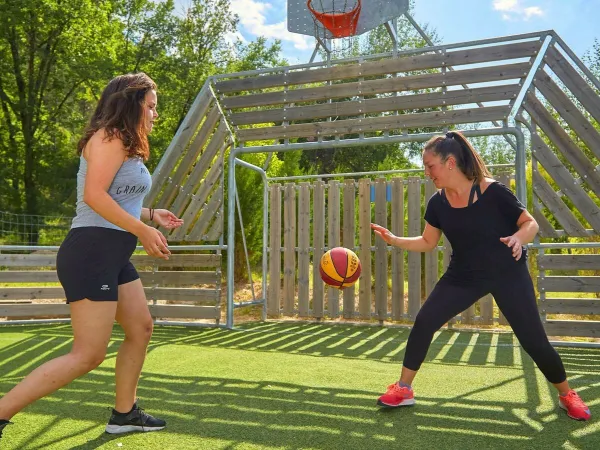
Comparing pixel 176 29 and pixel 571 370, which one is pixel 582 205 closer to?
pixel 571 370

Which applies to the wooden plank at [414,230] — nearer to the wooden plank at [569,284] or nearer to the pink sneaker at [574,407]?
the wooden plank at [569,284]

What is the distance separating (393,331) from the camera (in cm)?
809

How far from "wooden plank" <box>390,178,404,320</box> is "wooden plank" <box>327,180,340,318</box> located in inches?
38.3

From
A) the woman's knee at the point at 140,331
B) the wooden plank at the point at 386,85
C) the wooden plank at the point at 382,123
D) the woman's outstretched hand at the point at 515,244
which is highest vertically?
the wooden plank at the point at 386,85

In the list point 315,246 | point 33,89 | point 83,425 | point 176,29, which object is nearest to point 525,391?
point 83,425

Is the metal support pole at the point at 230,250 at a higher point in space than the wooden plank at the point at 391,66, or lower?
lower

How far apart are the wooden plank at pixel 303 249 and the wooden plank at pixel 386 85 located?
73.2 inches

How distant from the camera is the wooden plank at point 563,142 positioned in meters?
6.44

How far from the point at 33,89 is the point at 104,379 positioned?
20220mm

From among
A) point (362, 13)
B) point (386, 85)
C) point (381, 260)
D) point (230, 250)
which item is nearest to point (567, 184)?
point (386, 85)

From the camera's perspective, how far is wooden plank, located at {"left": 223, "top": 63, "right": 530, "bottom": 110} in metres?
6.75

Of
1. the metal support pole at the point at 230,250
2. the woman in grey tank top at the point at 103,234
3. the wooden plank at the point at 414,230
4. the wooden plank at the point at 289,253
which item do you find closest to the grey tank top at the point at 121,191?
the woman in grey tank top at the point at 103,234

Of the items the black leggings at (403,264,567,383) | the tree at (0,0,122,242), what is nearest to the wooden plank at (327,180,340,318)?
the black leggings at (403,264,567,383)

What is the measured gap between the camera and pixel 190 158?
8.36 metres
